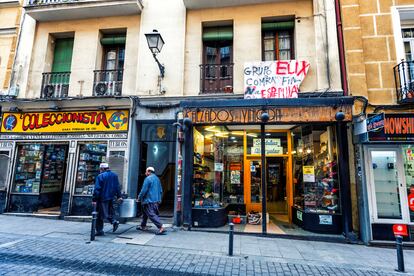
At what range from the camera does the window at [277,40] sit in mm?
8688

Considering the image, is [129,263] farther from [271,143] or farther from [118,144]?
[271,143]

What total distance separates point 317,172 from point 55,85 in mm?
9858

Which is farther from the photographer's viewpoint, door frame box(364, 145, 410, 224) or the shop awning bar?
the shop awning bar

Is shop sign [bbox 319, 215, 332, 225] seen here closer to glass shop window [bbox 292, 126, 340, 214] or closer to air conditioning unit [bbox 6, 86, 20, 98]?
glass shop window [bbox 292, 126, 340, 214]

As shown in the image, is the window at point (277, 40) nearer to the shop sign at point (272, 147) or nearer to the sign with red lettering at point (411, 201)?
the shop sign at point (272, 147)

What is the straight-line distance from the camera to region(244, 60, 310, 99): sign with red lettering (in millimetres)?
7948

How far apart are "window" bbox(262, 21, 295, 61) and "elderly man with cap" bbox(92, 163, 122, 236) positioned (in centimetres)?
636

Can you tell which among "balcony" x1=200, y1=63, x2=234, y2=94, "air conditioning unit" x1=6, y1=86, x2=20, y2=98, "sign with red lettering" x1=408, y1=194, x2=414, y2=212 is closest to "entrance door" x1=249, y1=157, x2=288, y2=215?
"balcony" x1=200, y1=63, x2=234, y2=94

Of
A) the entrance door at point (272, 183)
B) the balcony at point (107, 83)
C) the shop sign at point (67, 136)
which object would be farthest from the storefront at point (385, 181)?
the balcony at point (107, 83)

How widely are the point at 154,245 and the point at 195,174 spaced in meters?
2.74

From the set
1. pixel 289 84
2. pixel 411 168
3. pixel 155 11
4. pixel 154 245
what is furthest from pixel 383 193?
pixel 155 11

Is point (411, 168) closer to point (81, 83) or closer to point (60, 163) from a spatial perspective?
point (81, 83)

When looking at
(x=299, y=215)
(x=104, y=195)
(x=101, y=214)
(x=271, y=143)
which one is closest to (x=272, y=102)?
(x=271, y=143)

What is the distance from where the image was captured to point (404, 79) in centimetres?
723
